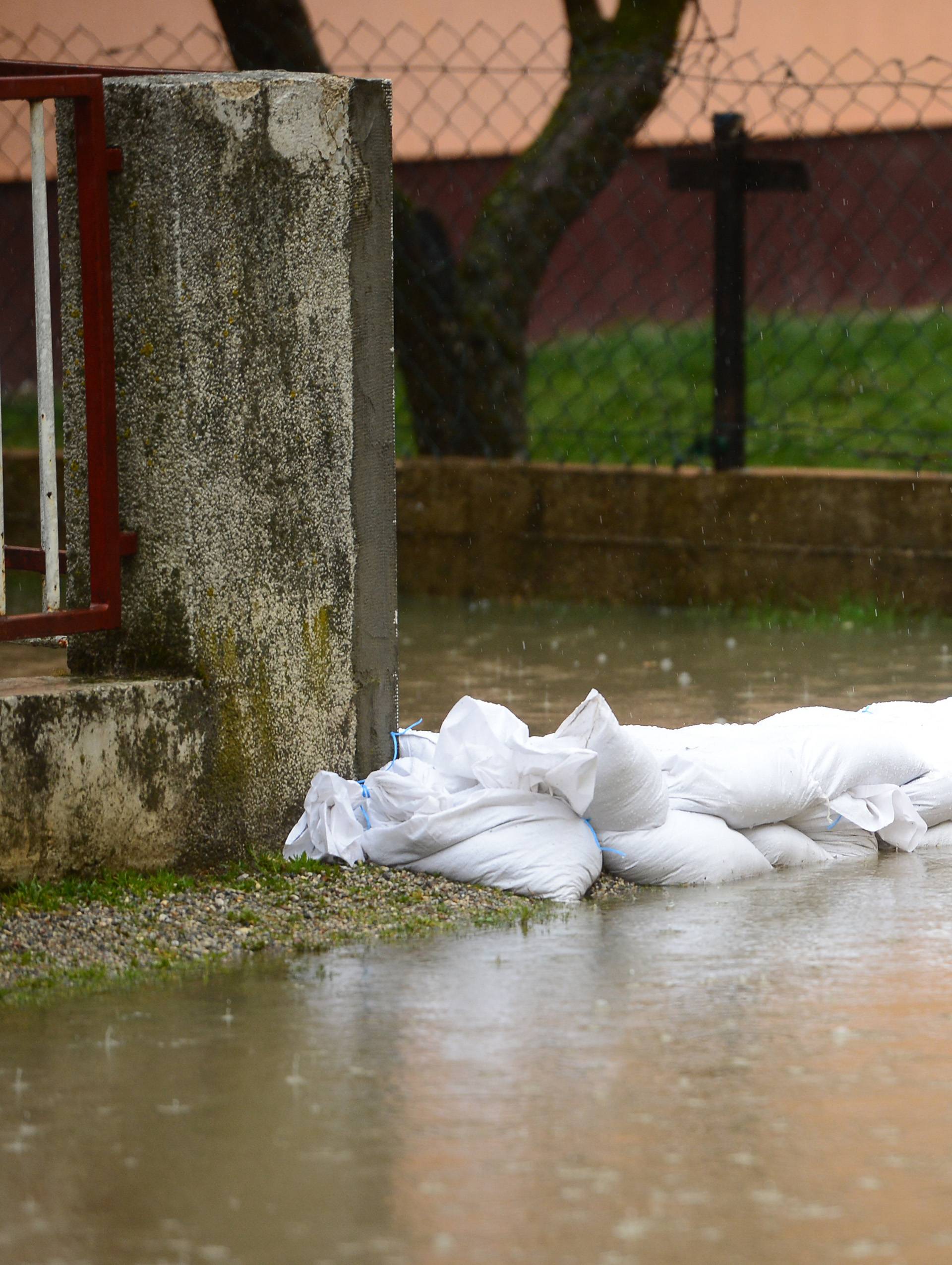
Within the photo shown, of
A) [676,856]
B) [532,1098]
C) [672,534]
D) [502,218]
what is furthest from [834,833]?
[502,218]

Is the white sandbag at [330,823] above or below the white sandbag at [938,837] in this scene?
above

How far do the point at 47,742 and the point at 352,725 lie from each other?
78 centimetres

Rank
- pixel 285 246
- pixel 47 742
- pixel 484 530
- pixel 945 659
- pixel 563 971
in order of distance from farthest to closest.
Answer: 1. pixel 484 530
2. pixel 945 659
3. pixel 285 246
4. pixel 47 742
5. pixel 563 971

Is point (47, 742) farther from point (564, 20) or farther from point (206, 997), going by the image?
point (564, 20)

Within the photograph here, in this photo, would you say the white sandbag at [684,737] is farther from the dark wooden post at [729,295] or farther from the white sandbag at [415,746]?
the dark wooden post at [729,295]

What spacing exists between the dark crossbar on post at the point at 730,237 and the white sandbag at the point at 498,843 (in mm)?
4486

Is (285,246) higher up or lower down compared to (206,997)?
higher up

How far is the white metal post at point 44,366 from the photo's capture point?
433cm

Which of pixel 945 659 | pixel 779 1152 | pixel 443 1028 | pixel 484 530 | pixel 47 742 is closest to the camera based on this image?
pixel 779 1152

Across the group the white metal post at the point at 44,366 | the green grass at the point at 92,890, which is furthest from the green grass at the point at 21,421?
the green grass at the point at 92,890

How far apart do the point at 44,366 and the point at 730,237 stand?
497 cm

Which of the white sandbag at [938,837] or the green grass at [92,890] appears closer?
the green grass at [92,890]

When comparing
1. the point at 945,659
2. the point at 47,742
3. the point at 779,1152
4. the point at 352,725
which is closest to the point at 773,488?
the point at 945,659

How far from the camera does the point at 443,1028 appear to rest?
3494 millimetres
